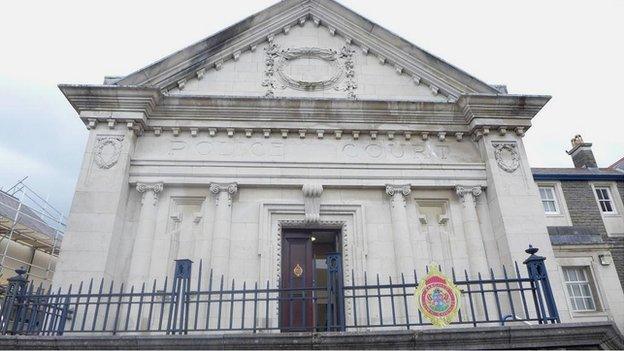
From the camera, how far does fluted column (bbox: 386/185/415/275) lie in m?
10.1

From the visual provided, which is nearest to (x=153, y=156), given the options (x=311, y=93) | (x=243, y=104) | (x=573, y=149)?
(x=243, y=104)

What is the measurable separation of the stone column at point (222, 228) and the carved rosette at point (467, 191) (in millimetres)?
5813

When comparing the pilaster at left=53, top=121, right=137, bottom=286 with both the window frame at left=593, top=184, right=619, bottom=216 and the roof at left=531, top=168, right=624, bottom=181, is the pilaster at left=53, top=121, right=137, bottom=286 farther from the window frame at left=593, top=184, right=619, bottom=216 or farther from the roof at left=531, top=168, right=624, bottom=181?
the window frame at left=593, top=184, right=619, bottom=216

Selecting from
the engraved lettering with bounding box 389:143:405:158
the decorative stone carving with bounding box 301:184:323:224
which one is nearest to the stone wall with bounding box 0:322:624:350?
the decorative stone carving with bounding box 301:184:323:224

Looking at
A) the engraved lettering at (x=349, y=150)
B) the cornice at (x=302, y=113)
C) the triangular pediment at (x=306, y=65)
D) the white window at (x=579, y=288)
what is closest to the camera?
the cornice at (x=302, y=113)

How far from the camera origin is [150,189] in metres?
10.6

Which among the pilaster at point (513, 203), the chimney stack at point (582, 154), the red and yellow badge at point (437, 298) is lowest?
the red and yellow badge at point (437, 298)

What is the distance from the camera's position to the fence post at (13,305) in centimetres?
671

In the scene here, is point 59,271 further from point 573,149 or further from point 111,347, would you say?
point 573,149

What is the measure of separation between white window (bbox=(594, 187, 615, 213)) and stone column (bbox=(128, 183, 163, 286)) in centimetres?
1990

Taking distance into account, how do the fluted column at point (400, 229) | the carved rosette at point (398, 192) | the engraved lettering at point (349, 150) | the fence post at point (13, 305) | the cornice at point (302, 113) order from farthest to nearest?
1. the engraved lettering at point (349, 150)
2. the cornice at point (302, 113)
3. the carved rosette at point (398, 192)
4. the fluted column at point (400, 229)
5. the fence post at point (13, 305)

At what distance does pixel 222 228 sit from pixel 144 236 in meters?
1.88

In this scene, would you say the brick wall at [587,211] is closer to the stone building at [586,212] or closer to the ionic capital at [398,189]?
the stone building at [586,212]

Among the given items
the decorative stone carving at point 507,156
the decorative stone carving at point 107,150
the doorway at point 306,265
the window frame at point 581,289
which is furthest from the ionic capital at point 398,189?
the window frame at point 581,289
